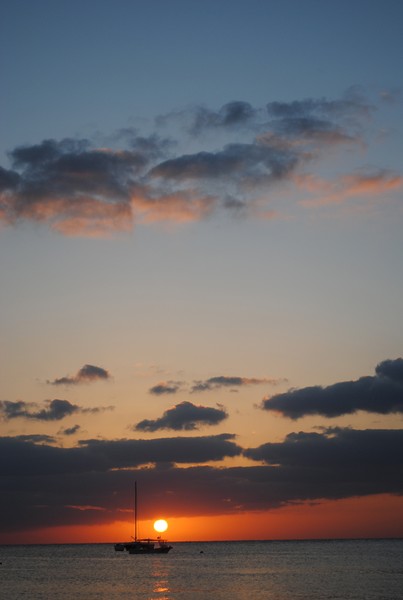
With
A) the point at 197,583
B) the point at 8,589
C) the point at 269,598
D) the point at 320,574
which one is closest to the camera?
the point at 269,598

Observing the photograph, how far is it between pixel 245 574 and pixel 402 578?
40528mm

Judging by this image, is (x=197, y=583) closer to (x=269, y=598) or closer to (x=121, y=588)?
(x=121, y=588)

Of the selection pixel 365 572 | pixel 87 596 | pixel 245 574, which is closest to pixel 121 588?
pixel 87 596

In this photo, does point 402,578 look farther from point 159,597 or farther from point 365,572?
point 159,597

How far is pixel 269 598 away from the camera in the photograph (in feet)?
394

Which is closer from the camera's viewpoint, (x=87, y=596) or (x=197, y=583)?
(x=87, y=596)

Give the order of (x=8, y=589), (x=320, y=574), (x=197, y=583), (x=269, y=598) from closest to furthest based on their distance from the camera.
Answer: (x=269, y=598) → (x=8, y=589) → (x=197, y=583) → (x=320, y=574)

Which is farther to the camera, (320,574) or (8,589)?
(320,574)

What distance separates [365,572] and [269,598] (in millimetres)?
65075

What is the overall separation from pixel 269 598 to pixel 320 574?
189 feet

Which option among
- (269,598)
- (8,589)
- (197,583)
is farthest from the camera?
(197,583)

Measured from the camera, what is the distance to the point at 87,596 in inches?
5010

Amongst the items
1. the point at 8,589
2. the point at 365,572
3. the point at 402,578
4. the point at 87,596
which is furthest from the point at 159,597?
the point at 365,572

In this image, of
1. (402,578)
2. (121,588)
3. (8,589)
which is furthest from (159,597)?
(402,578)
